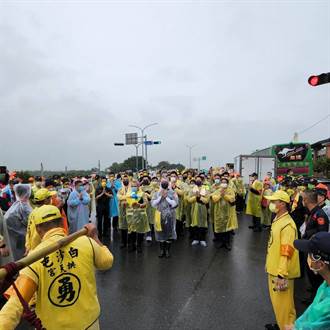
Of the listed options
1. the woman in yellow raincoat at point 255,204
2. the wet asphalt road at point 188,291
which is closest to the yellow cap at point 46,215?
the wet asphalt road at point 188,291

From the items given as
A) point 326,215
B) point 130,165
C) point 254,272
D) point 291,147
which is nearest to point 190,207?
point 254,272

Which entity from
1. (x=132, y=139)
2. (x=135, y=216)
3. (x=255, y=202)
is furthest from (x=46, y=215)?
(x=132, y=139)

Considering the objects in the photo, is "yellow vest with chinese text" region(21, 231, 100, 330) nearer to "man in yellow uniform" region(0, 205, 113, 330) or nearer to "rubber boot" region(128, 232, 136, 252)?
"man in yellow uniform" region(0, 205, 113, 330)

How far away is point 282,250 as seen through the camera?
11.1 ft

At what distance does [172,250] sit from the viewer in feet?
24.1

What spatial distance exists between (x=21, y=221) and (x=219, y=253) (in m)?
4.62

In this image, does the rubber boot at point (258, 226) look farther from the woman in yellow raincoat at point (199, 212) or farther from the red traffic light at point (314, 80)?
the red traffic light at point (314, 80)

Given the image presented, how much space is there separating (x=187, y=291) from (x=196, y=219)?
10.1ft

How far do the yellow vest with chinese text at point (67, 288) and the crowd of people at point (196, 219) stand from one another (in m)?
0.05

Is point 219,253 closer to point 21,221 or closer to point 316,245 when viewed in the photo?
point 21,221

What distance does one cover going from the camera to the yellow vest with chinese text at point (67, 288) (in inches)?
78.9

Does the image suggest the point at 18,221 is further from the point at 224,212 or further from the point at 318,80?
the point at 318,80

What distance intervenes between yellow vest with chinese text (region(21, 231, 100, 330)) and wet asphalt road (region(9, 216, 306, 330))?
6.67ft

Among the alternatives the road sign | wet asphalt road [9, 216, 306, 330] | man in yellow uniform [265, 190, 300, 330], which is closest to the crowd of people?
man in yellow uniform [265, 190, 300, 330]
